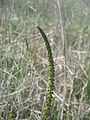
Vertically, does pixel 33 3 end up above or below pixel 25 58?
above

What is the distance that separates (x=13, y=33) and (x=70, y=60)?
0.66m

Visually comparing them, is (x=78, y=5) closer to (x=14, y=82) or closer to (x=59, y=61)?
(x=59, y=61)

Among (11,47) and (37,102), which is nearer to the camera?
(37,102)

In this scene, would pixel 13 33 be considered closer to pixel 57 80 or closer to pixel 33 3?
pixel 57 80

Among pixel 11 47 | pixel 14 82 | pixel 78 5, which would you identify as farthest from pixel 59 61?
pixel 78 5

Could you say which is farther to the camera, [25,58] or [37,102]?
[25,58]

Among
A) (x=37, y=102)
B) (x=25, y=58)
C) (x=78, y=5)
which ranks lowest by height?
(x=37, y=102)

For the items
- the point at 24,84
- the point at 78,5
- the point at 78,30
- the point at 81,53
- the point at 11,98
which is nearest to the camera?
the point at 11,98

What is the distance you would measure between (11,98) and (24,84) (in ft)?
0.54

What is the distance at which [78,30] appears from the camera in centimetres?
371

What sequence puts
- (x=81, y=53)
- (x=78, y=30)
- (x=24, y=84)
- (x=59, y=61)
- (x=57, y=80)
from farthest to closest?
(x=78, y=30), (x=81, y=53), (x=59, y=61), (x=57, y=80), (x=24, y=84)

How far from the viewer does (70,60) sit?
227 cm

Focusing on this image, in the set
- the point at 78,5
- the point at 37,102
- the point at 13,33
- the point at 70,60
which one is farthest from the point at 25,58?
the point at 78,5

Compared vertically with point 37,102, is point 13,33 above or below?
above
